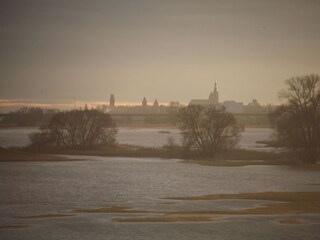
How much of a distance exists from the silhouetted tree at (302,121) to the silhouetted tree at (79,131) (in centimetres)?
4295

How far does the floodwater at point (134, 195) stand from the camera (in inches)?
1246

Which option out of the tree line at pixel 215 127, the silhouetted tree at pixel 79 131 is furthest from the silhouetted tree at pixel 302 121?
the silhouetted tree at pixel 79 131

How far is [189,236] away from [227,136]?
6098cm

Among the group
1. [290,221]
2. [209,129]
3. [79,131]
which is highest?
[209,129]

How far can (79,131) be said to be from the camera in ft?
368

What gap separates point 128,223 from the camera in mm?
34375

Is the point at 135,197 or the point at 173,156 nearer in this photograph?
the point at 135,197

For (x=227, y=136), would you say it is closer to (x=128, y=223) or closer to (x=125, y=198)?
(x=125, y=198)

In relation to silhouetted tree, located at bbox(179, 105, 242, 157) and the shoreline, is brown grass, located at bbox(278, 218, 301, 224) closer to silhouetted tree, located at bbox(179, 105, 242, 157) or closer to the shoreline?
the shoreline

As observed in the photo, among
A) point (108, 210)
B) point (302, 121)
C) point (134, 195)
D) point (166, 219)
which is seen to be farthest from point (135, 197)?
point (302, 121)

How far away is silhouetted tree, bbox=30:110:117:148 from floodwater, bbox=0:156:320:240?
26984 mm

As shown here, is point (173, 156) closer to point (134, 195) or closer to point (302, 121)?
point (302, 121)

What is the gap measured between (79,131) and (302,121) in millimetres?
50977

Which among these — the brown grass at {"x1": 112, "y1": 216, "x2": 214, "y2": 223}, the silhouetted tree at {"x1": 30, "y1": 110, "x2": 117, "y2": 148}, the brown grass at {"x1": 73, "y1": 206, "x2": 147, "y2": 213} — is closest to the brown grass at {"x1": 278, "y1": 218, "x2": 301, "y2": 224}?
the brown grass at {"x1": 112, "y1": 216, "x2": 214, "y2": 223}
